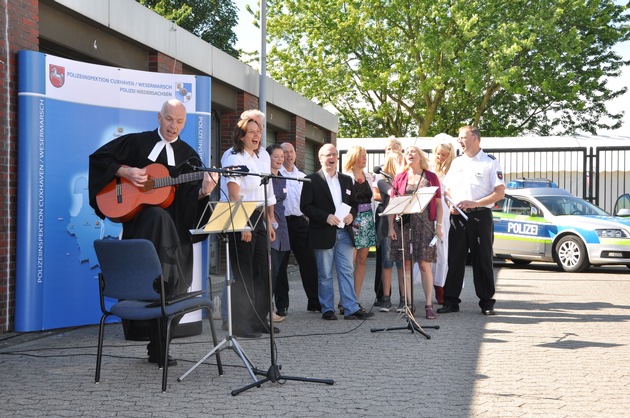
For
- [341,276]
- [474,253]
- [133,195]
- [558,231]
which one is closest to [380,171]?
[341,276]

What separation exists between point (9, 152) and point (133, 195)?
8.20 ft

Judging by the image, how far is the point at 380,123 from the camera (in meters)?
41.1

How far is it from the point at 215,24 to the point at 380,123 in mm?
11803

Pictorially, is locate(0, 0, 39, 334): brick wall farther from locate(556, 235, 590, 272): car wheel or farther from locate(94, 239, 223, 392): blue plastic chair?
locate(556, 235, 590, 272): car wheel

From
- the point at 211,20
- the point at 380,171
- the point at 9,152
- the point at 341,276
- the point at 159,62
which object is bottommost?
the point at 341,276

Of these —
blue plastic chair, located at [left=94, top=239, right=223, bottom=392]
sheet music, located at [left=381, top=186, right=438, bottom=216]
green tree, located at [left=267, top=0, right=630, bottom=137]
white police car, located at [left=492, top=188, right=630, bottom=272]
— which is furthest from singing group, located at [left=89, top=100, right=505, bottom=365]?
green tree, located at [left=267, top=0, right=630, bottom=137]

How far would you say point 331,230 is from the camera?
1003cm

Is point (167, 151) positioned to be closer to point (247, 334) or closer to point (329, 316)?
point (247, 334)

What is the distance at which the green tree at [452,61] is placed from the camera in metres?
33.8

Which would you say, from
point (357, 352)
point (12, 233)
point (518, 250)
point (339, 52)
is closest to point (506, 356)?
point (357, 352)

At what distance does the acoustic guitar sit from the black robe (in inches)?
2.3

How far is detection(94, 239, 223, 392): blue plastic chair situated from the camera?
634 centimetres

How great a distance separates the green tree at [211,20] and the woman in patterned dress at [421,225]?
36299mm

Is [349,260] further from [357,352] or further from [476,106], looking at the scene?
[476,106]
